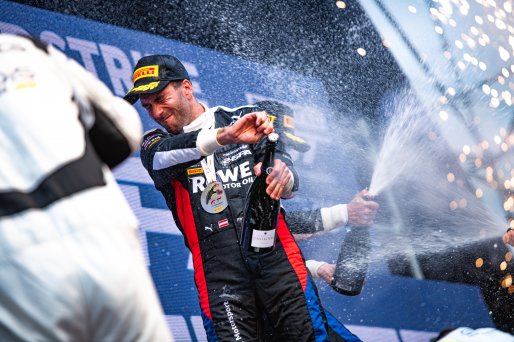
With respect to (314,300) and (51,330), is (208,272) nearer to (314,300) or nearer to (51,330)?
(314,300)

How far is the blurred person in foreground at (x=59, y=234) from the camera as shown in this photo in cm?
163

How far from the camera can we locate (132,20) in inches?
187

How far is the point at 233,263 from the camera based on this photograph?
3.40 meters

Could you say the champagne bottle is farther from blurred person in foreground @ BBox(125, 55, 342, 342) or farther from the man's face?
the man's face

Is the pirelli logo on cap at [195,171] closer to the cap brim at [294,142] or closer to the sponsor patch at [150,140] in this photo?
the sponsor patch at [150,140]

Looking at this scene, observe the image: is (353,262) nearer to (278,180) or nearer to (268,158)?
(268,158)

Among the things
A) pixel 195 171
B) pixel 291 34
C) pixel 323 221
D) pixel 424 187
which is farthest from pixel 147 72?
pixel 424 187

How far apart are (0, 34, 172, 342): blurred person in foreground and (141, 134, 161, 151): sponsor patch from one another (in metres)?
1.75

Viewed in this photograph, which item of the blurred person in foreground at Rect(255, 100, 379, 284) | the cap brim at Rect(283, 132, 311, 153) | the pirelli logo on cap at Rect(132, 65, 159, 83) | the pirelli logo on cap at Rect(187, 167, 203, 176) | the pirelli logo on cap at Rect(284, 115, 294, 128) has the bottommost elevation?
the blurred person in foreground at Rect(255, 100, 379, 284)

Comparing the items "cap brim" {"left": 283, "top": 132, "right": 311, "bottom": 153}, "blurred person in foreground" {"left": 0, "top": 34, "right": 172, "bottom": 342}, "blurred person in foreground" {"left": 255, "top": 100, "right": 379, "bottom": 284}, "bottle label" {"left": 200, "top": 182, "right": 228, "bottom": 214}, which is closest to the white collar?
"bottle label" {"left": 200, "top": 182, "right": 228, "bottom": 214}

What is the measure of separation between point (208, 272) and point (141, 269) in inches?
67.5

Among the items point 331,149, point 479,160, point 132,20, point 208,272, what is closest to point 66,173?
point 208,272

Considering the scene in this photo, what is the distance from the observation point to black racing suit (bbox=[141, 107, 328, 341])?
335 centimetres

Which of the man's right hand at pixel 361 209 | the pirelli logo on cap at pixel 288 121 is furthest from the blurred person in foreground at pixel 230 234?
the man's right hand at pixel 361 209
